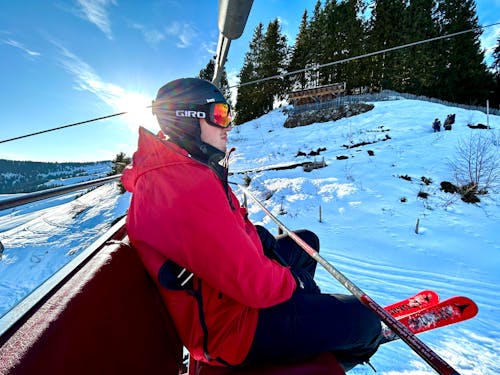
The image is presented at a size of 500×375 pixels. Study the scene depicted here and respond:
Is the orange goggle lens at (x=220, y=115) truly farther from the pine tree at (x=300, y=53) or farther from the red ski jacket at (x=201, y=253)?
the pine tree at (x=300, y=53)

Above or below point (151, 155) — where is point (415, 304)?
below

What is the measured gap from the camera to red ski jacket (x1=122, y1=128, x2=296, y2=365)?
1.16 meters

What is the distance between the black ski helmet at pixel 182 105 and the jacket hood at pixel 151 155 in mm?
407

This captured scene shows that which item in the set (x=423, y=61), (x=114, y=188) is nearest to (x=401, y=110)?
(x=423, y=61)

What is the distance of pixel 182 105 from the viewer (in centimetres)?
186

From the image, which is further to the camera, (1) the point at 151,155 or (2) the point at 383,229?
(2) the point at 383,229

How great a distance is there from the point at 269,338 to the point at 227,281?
44 cm

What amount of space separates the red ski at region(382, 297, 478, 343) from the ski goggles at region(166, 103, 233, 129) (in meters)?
2.33

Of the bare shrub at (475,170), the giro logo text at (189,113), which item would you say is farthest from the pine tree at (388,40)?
the giro logo text at (189,113)

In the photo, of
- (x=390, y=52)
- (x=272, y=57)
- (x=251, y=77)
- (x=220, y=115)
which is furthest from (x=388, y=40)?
(x=220, y=115)

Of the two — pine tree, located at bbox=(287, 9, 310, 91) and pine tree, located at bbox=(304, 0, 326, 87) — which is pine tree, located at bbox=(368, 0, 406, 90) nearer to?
pine tree, located at bbox=(304, 0, 326, 87)

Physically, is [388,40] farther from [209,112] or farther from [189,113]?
[189,113]

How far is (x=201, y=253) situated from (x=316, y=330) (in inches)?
30.4

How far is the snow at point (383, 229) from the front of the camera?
8.06ft
